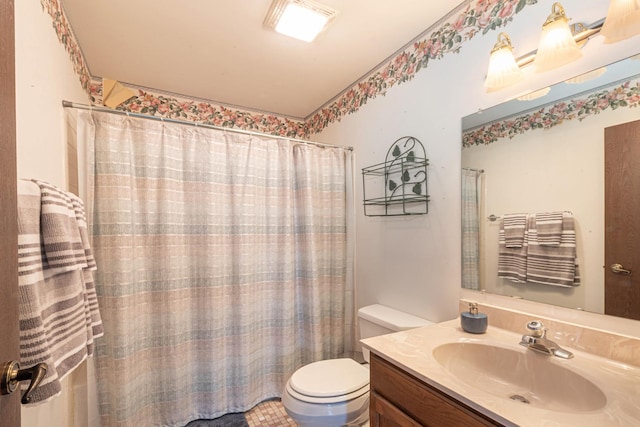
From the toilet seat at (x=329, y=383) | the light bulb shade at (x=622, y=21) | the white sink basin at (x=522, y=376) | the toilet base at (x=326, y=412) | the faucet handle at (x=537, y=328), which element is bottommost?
the toilet base at (x=326, y=412)

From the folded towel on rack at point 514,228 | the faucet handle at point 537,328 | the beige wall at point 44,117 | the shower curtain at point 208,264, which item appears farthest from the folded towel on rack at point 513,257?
the beige wall at point 44,117

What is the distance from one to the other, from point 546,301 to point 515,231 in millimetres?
292

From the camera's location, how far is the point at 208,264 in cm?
169

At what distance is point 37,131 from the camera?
1.04 m

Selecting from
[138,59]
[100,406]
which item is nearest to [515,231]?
Result: [100,406]

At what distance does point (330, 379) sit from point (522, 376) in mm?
832

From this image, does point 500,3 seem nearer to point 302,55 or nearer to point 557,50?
point 557,50

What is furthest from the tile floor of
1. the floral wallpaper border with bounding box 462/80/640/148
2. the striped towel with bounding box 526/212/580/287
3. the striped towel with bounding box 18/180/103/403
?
the floral wallpaper border with bounding box 462/80/640/148

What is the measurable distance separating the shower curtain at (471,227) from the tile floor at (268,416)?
1.33 meters

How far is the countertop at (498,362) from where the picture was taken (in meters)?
0.66

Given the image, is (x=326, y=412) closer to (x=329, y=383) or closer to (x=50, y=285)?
(x=329, y=383)

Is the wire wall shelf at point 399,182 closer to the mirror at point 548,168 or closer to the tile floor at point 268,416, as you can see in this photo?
the mirror at point 548,168

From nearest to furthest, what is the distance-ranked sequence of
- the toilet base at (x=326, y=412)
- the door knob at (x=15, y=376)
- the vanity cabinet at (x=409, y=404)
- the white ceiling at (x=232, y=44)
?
the door knob at (x=15, y=376) < the vanity cabinet at (x=409, y=404) < the toilet base at (x=326, y=412) < the white ceiling at (x=232, y=44)

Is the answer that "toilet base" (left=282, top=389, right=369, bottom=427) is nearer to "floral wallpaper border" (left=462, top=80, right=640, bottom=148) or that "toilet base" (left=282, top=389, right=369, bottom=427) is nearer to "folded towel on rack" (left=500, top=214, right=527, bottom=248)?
"folded towel on rack" (left=500, top=214, right=527, bottom=248)
